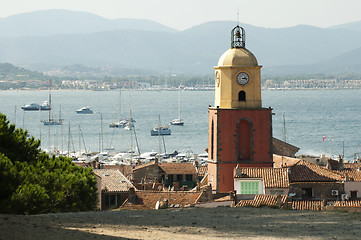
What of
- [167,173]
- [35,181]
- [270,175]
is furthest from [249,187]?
[167,173]

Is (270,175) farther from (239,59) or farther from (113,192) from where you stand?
(113,192)

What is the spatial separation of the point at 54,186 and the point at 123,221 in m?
7.84

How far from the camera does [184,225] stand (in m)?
18.8

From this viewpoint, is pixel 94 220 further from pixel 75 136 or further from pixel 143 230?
pixel 75 136

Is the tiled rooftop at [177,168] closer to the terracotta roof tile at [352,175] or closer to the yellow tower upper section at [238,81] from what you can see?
the yellow tower upper section at [238,81]

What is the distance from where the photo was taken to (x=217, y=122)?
132 ft

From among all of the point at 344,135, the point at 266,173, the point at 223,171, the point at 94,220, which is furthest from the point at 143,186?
the point at 344,135

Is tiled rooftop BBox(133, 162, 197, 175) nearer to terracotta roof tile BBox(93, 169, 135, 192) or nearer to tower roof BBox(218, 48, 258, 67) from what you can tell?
terracotta roof tile BBox(93, 169, 135, 192)

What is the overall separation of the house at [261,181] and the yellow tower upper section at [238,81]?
4.17 metres

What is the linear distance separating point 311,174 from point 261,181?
8.95 ft

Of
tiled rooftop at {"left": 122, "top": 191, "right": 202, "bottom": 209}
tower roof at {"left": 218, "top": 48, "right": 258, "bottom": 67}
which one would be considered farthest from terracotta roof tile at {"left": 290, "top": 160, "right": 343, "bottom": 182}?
tower roof at {"left": 218, "top": 48, "right": 258, "bottom": 67}

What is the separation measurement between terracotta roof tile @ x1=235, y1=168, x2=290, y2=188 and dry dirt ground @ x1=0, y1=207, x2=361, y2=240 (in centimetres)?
1304

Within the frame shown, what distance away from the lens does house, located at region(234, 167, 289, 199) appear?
35.6 meters

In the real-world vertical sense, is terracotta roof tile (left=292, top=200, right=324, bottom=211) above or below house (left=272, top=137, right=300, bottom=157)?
below
